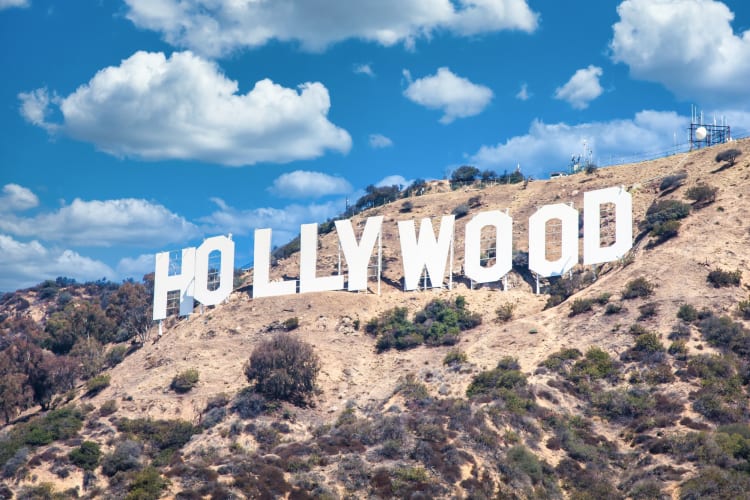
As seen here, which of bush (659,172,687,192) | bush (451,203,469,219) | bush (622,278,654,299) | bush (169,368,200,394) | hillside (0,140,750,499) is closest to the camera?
hillside (0,140,750,499)

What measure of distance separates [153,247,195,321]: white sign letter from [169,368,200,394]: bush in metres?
13.7

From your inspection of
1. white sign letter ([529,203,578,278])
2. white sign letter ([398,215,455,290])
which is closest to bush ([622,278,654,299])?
white sign letter ([529,203,578,278])

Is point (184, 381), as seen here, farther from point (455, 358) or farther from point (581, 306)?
point (581, 306)

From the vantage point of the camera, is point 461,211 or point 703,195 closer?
point 703,195

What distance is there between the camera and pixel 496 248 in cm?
6378

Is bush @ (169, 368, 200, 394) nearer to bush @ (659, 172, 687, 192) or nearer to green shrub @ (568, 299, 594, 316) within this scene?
green shrub @ (568, 299, 594, 316)

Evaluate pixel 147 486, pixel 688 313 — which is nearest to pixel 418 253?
pixel 688 313

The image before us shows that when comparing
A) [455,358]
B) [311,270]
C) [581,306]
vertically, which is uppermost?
[311,270]

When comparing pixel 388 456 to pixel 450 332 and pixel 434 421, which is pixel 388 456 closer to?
pixel 434 421

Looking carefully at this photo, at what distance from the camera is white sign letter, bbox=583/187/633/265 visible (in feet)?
195

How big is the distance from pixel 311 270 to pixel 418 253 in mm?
7744

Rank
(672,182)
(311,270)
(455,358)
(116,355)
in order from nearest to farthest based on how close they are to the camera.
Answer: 1. (455,358)
2. (311,270)
3. (672,182)
4. (116,355)

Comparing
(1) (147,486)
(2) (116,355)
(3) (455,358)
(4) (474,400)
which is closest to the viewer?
(1) (147,486)

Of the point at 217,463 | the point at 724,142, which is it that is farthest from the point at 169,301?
the point at 724,142
